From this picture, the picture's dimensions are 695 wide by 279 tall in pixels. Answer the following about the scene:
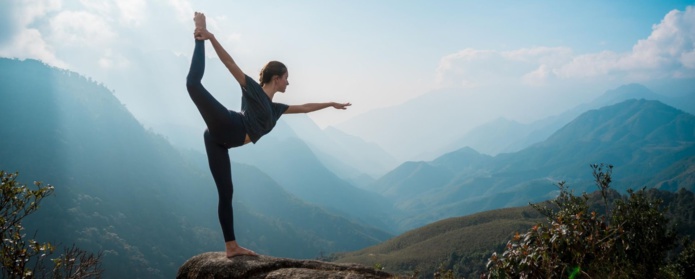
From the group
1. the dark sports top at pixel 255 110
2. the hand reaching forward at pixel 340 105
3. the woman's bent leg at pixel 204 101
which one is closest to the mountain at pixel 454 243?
the hand reaching forward at pixel 340 105

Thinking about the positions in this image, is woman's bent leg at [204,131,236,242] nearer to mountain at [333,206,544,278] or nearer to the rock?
the rock

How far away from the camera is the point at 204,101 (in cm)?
522

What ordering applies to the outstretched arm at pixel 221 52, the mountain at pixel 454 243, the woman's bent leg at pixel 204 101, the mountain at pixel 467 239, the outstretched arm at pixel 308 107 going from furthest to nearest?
1. the mountain at pixel 454 243
2. the mountain at pixel 467 239
3. the outstretched arm at pixel 308 107
4. the outstretched arm at pixel 221 52
5. the woman's bent leg at pixel 204 101

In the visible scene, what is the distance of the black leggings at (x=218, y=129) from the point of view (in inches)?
207

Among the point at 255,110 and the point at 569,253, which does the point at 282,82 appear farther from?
the point at 569,253

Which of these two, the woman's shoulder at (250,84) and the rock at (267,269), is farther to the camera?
the woman's shoulder at (250,84)

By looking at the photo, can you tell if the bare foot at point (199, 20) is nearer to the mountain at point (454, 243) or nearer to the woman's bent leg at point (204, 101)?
the woman's bent leg at point (204, 101)

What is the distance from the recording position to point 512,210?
18738 centimetres

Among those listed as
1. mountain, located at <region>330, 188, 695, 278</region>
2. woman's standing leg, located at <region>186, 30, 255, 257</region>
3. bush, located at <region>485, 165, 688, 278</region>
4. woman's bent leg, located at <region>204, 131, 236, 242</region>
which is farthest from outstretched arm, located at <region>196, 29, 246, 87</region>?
mountain, located at <region>330, 188, 695, 278</region>

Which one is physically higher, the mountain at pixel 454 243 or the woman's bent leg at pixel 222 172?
the woman's bent leg at pixel 222 172

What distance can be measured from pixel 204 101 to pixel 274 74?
1.13m

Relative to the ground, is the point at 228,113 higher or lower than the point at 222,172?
higher

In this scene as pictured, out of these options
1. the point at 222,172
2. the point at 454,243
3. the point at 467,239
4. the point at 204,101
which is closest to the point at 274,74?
the point at 204,101

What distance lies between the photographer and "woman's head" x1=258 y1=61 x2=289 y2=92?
589 cm
